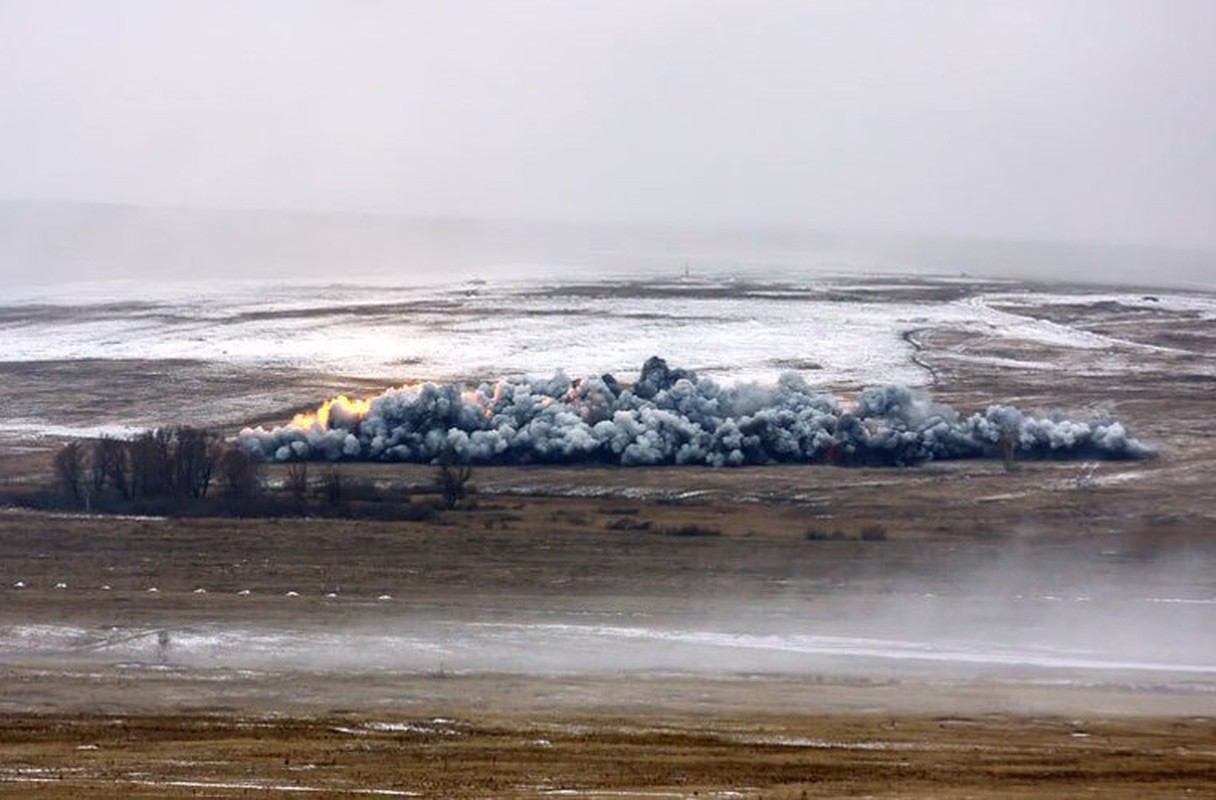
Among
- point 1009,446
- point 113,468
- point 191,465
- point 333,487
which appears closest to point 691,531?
point 333,487

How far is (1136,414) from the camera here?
7406 cm

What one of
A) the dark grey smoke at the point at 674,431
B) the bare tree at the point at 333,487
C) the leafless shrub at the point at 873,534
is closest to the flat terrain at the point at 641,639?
the leafless shrub at the point at 873,534

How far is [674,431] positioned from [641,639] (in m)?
24.7

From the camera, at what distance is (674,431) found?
61.7m

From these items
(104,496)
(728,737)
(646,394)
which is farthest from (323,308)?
(728,737)

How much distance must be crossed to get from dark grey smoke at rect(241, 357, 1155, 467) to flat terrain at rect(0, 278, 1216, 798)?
1405 millimetres

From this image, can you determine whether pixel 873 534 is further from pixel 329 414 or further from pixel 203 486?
pixel 329 414

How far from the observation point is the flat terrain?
26328 millimetres

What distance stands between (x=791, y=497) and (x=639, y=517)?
5376 millimetres

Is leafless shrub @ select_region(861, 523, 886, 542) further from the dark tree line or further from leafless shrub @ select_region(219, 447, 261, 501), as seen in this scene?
leafless shrub @ select_region(219, 447, 261, 501)

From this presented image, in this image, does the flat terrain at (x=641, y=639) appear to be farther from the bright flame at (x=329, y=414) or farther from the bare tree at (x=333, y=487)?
the bright flame at (x=329, y=414)

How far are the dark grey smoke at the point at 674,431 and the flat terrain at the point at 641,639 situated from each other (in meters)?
1.41

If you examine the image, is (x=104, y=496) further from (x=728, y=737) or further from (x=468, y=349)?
(x=468, y=349)

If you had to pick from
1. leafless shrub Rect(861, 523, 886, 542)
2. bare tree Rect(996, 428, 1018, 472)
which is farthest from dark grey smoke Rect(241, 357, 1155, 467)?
leafless shrub Rect(861, 523, 886, 542)
